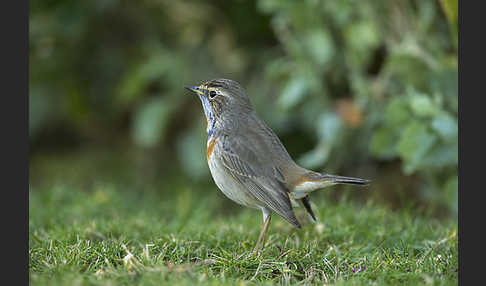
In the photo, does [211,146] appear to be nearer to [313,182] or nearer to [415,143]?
[313,182]

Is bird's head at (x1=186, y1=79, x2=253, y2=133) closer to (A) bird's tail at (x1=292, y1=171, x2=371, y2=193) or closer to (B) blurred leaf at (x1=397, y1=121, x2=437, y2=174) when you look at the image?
(A) bird's tail at (x1=292, y1=171, x2=371, y2=193)

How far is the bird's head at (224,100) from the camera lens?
4914 mm

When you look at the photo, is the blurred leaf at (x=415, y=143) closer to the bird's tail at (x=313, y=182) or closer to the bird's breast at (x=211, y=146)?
the bird's tail at (x=313, y=182)

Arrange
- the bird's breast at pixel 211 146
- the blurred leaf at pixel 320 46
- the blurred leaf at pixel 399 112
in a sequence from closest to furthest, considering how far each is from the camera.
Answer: the bird's breast at pixel 211 146
the blurred leaf at pixel 399 112
the blurred leaf at pixel 320 46

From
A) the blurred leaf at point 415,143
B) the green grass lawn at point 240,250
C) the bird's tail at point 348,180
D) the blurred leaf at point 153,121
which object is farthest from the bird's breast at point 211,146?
the blurred leaf at point 153,121

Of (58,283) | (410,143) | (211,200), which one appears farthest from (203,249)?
(211,200)

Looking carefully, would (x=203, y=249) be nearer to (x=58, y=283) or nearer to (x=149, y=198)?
(x=58, y=283)

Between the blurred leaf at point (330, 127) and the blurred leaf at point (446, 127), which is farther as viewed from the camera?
the blurred leaf at point (330, 127)

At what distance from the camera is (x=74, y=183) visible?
797 cm

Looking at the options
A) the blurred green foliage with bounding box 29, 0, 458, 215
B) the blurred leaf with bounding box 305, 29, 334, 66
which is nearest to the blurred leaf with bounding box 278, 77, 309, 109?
the blurred green foliage with bounding box 29, 0, 458, 215

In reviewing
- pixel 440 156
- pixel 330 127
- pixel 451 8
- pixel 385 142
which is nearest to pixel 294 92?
pixel 330 127

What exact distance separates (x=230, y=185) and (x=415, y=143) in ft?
6.81

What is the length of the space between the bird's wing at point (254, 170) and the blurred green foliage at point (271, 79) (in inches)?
67.9

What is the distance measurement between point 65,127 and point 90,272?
6538 millimetres
